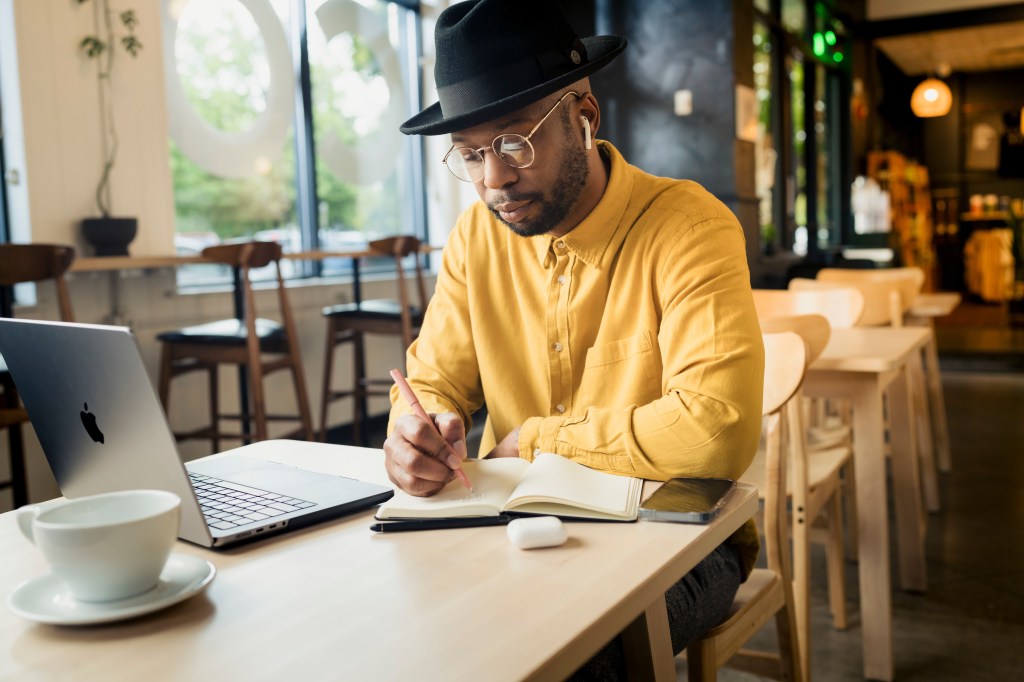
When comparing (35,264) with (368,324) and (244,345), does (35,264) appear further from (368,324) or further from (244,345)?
(368,324)

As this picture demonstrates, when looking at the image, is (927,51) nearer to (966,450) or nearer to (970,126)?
(970,126)

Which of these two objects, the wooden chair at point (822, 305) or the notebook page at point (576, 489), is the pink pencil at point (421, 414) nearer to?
the notebook page at point (576, 489)

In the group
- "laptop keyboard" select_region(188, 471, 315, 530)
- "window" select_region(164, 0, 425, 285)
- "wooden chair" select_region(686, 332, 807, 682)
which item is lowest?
"wooden chair" select_region(686, 332, 807, 682)

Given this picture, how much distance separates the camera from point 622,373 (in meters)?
1.41

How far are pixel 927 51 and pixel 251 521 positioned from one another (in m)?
11.0

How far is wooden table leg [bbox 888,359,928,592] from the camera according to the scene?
2697mm

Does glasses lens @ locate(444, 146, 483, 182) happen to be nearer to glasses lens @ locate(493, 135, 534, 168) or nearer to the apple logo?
glasses lens @ locate(493, 135, 534, 168)

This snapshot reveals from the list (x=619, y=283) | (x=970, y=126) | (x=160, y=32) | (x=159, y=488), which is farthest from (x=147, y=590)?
(x=970, y=126)

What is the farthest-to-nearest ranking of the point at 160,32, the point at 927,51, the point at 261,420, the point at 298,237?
the point at 927,51
the point at 298,237
the point at 160,32
the point at 261,420

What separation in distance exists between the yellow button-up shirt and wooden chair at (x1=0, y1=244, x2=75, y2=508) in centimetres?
185

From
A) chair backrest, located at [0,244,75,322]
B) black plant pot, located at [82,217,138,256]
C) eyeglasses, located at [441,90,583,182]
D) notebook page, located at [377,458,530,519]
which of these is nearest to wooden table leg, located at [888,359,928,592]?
eyeglasses, located at [441,90,583,182]

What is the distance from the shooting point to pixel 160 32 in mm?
4141

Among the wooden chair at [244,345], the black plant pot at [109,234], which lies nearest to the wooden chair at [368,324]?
the wooden chair at [244,345]

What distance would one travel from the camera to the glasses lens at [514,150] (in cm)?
137
